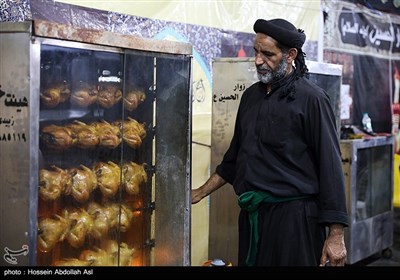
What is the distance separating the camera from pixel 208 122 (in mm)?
5582

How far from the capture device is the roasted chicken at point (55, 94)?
3199mm

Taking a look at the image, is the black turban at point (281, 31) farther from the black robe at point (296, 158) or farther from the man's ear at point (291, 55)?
the black robe at point (296, 158)

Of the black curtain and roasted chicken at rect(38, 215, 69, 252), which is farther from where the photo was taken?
the black curtain

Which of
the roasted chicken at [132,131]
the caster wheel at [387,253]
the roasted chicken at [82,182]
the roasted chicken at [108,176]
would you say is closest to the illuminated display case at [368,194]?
the caster wheel at [387,253]

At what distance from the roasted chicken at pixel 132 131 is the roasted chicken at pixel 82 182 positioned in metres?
0.30

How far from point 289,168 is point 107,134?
1039 millimetres

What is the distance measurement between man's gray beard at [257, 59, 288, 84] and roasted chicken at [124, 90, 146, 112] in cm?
71

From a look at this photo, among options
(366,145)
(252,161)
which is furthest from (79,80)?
(366,145)

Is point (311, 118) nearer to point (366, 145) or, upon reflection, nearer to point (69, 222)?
point (69, 222)

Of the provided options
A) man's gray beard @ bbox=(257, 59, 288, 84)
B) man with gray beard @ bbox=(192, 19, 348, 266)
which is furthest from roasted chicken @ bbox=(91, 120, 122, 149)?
man's gray beard @ bbox=(257, 59, 288, 84)

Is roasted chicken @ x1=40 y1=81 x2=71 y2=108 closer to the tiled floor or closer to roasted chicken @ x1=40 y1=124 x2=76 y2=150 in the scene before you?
roasted chicken @ x1=40 y1=124 x2=76 y2=150

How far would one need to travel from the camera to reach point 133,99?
3729mm

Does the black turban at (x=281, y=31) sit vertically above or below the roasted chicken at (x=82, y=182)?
above

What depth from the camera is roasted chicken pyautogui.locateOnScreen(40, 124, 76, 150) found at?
326 centimetres
